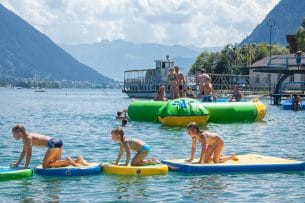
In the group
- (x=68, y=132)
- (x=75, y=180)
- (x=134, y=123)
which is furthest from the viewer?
(x=134, y=123)

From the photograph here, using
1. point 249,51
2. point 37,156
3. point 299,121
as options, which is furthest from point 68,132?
point 249,51

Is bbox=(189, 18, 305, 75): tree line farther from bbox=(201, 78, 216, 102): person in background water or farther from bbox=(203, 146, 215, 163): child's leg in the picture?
bbox=(203, 146, 215, 163): child's leg

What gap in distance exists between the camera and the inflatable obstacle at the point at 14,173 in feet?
49.5

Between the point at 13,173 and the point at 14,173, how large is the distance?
1.2 inches

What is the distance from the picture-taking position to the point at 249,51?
113 m

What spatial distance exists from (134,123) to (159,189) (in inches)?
693

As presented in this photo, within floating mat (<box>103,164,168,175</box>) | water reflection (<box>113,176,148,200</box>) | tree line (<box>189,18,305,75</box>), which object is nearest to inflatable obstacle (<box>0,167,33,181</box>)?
floating mat (<box>103,164,168,175</box>)

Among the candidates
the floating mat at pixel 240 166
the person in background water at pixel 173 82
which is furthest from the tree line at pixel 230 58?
the floating mat at pixel 240 166

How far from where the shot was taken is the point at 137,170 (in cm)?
1574

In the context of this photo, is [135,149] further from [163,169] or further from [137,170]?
[163,169]

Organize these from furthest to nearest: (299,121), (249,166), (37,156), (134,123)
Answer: (299,121) < (134,123) < (37,156) < (249,166)

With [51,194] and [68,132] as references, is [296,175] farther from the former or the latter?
[68,132]

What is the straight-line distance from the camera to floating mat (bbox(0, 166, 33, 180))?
15.1m

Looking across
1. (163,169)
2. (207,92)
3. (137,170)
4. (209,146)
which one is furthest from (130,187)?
(207,92)
